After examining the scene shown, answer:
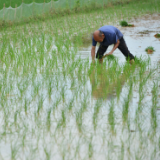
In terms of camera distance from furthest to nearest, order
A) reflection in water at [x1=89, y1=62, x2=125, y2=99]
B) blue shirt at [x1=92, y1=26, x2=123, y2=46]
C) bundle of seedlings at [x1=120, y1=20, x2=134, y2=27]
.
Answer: bundle of seedlings at [x1=120, y1=20, x2=134, y2=27], blue shirt at [x1=92, y1=26, x2=123, y2=46], reflection in water at [x1=89, y1=62, x2=125, y2=99]

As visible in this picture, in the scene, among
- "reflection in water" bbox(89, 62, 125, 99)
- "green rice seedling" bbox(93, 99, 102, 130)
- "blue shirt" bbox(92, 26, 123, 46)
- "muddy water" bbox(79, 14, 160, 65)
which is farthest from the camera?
"muddy water" bbox(79, 14, 160, 65)

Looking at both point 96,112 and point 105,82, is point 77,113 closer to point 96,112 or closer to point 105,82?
point 96,112

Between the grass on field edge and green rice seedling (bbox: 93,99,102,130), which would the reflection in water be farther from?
the grass on field edge

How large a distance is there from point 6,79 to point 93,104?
1499 mm

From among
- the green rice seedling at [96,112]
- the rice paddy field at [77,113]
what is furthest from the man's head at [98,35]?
the green rice seedling at [96,112]

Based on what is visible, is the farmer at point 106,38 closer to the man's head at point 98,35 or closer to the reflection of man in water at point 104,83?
the man's head at point 98,35

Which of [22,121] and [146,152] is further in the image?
[22,121]

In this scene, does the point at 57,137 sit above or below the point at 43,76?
below

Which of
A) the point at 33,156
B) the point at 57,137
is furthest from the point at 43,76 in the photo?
the point at 33,156

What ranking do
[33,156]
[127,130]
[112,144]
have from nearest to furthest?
[33,156], [112,144], [127,130]

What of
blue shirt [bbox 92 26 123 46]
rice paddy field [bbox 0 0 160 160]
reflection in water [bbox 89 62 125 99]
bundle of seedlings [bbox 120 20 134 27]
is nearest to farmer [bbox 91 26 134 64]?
blue shirt [bbox 92 26 123 46]

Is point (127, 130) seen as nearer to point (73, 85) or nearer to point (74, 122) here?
point (74, 122)

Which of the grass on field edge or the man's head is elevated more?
the grass on field edge

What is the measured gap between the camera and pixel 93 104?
11.4ft
